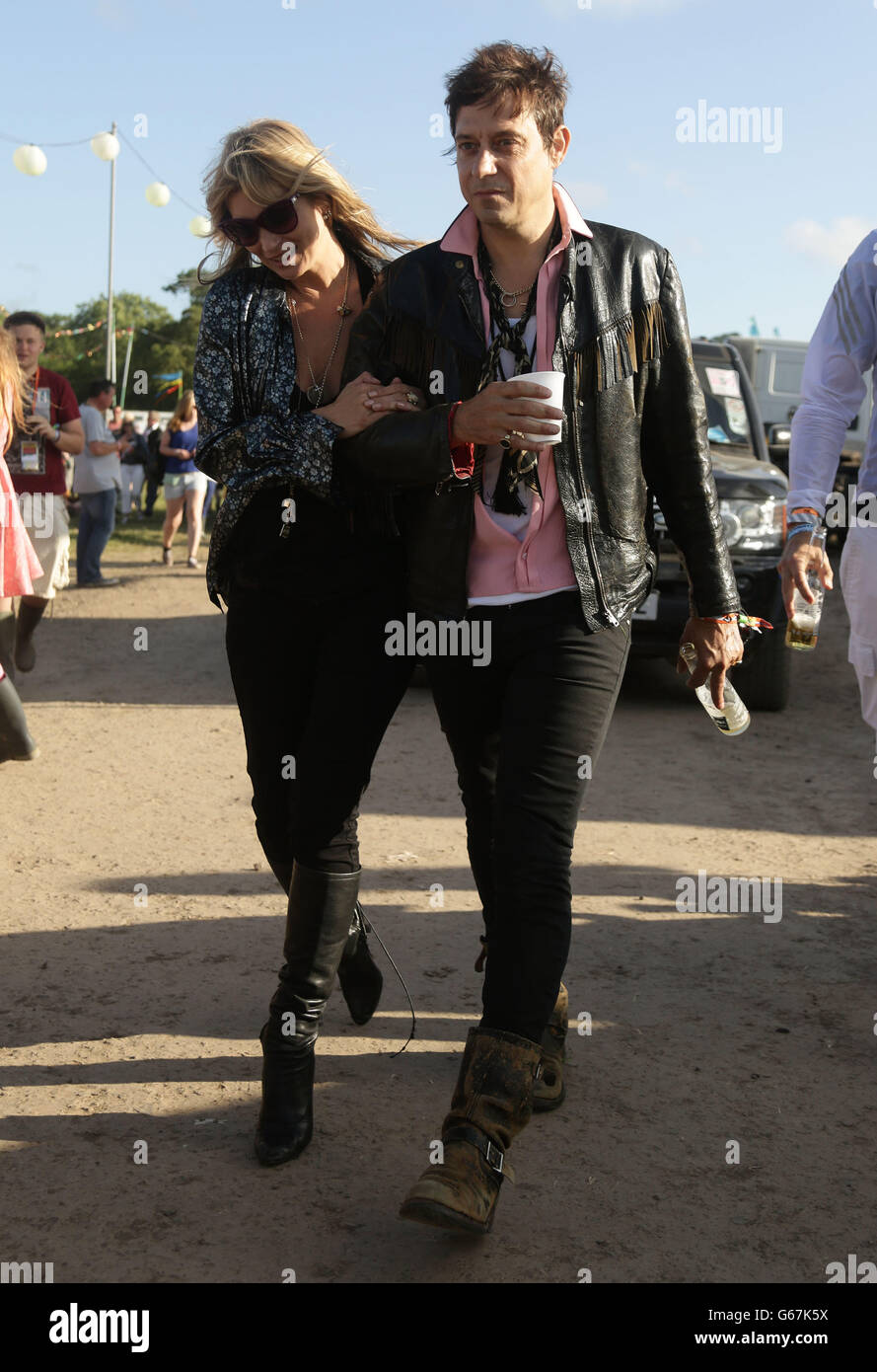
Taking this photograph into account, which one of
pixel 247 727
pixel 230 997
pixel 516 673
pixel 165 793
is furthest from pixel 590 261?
pixel 165 793

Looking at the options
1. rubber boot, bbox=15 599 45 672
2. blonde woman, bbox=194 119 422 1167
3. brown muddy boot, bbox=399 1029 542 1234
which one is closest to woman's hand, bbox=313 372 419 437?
blonde woman, bbox=194 119 422 1167

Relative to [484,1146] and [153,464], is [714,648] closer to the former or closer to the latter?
[484,1146]

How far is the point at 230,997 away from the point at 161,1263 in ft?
4.57

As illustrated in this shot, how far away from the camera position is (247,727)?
3352 millimetres

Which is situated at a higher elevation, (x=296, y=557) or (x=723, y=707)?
(x=296, y=557)

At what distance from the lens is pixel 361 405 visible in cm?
300

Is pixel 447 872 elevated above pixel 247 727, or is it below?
below

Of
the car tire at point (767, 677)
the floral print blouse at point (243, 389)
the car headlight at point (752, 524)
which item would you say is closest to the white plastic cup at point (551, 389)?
the floral print blouse at point (243, 389)

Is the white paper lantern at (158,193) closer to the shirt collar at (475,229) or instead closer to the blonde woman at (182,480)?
the blonde woman at (182,480)

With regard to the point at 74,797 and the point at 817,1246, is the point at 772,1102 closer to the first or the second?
the point at 817,1246

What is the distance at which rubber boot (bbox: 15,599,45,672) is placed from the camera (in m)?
8.88

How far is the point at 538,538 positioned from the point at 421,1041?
1.52 meters

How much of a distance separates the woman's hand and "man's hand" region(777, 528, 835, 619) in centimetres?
106

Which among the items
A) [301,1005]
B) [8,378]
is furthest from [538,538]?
[8,378]
